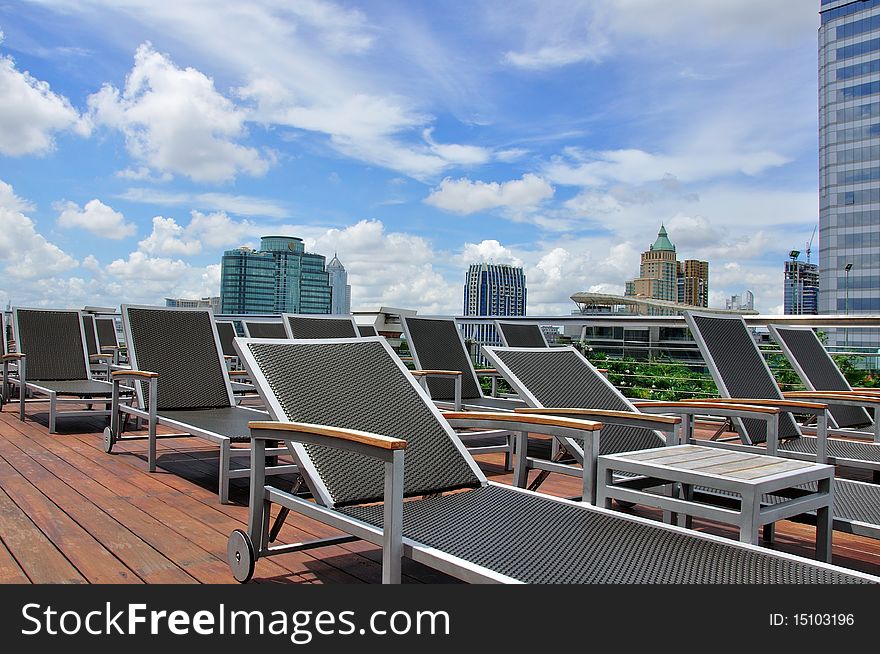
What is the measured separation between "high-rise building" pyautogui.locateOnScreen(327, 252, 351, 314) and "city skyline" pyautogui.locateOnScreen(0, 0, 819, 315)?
20.9ft

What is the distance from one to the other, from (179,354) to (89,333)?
2856 millimetres

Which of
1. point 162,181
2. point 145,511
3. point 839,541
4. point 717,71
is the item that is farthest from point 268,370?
point 162,181

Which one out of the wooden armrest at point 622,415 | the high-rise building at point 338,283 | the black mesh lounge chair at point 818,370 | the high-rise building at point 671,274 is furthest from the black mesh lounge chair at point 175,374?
the high-rise building at point 671,274

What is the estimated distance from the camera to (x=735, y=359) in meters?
4.38

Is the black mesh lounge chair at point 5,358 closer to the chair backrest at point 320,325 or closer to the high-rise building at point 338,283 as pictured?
the chair backrest at point 320,325

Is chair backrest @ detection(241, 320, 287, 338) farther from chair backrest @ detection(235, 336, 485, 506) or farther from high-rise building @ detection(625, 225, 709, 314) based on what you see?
high-rise building @ detection(625, 225, 709, 314)

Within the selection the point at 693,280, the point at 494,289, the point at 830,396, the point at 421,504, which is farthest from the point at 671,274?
the point at 421,504

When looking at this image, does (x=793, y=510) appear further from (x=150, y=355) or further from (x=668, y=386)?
(x=668, y=386)

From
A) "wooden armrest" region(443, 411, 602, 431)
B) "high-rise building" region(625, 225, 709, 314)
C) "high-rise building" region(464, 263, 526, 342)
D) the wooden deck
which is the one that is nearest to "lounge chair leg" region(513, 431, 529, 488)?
"wooden armrest" region(443, 411, 602, 431)

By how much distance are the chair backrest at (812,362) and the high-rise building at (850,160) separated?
80.3m

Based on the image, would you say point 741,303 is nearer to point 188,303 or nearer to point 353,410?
point 188,303

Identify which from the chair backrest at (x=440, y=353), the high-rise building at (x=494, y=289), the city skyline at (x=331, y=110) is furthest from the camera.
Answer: the high-rise building at (x=494, y=289)

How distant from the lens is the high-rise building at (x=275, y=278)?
41.2 m

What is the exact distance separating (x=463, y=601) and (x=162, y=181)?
44660 millimetres
